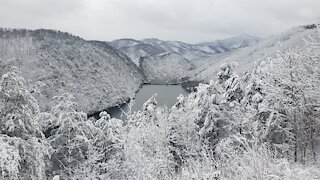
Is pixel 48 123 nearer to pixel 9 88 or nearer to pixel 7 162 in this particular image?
pixel 9 88

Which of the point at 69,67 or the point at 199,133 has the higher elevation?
the point at 199,133

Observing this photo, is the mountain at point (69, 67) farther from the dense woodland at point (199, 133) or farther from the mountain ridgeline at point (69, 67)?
the dense woodland at point (199, 133)

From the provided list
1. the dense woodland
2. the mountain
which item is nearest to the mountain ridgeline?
the mountain

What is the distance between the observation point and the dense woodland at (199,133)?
914 centimetres

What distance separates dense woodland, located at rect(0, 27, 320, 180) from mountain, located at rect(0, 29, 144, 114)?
95051 millimetres

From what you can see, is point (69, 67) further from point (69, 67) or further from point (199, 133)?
point (199, 133)

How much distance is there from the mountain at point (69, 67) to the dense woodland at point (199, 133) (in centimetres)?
9505

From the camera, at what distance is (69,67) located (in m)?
164

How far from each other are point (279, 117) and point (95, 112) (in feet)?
381

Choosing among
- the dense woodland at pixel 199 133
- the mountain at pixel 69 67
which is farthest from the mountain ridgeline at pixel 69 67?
the dense woodland at pixel 199 133

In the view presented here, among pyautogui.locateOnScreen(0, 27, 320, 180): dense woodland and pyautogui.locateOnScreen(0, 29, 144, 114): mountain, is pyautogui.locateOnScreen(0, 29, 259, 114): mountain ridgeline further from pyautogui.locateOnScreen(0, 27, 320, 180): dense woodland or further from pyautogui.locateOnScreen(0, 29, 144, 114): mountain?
pyautogui.locateOnScreen(0, 27, 320, 180): dense woodland

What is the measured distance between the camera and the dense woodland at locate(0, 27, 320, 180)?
30.0ft

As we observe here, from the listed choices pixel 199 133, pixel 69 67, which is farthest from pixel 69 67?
pixel 199 133

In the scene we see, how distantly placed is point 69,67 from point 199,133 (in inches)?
5710
